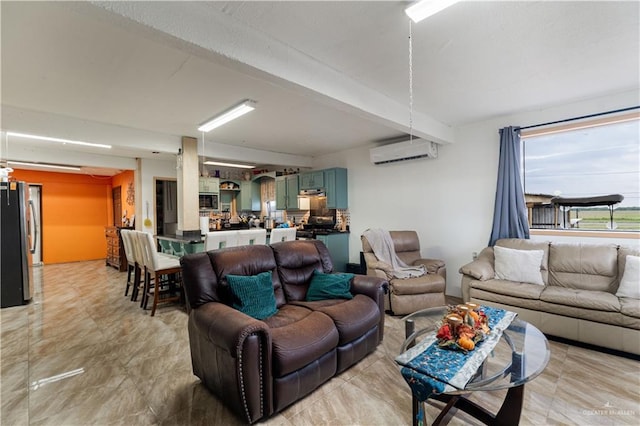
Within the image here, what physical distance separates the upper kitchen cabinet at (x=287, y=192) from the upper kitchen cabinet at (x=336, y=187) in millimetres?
902

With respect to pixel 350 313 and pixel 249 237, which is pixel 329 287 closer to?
pixel 350 313

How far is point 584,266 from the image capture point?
126 inches

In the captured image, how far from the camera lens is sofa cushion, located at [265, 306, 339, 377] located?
187 centimetres

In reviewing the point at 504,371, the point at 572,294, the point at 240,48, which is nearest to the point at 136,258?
the point at 240,48

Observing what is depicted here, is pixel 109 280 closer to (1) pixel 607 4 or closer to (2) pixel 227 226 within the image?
(2) pixel 227 226

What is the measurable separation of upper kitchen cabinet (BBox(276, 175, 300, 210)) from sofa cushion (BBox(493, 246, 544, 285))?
427 centimetres

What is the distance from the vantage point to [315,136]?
5035 mm

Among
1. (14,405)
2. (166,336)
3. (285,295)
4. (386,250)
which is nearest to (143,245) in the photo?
(166,336)

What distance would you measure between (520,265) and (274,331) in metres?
3.07

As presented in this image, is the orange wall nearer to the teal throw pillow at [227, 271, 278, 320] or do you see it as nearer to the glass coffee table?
the teal throw pillow at [227, 271, 278, 320]

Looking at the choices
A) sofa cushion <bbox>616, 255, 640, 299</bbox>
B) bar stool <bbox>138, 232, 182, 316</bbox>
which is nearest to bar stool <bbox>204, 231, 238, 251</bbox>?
bar stool <bbox>138, 232, 182, 316</bbox>

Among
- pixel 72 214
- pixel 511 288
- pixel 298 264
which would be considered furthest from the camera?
pixel 72 214

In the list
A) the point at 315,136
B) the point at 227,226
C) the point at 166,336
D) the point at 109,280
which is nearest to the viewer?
the point at 166,336

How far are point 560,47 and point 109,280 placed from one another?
7.54 meters
